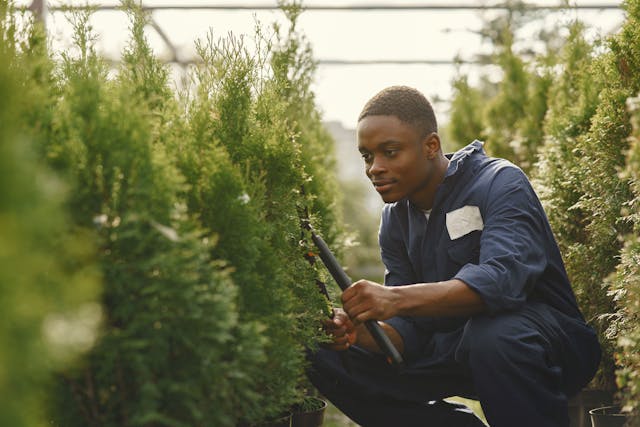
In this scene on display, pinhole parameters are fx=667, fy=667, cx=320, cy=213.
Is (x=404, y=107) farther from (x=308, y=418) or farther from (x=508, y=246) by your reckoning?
(x=308, y=418)

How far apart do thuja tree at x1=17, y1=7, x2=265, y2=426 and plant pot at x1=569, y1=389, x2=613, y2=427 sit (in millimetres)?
2823

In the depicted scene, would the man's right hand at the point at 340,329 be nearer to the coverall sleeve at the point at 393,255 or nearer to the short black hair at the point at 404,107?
the coverall sleeve at the point at 393,255

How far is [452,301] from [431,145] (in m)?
0.97

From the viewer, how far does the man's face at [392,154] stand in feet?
10.9

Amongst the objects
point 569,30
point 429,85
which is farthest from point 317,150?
point 429,85

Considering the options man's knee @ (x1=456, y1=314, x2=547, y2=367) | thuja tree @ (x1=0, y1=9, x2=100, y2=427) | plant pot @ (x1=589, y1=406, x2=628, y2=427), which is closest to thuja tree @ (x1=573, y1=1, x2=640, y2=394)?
plant pot @ (x1=589, y1=406, x2=628, y2=427)

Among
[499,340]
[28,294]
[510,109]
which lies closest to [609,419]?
[499,340]

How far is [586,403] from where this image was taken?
13.3ft

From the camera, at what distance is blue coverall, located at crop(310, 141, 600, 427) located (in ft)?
9.45

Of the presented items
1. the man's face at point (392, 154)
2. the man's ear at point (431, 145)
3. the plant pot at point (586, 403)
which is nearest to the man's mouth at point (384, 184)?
the man's face at point (392, 154)

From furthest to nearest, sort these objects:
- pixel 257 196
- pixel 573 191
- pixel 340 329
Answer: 1. pixel 573 191
2. pixel 340 329
3. pixel 257 196

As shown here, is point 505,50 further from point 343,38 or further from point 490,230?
point 490,230

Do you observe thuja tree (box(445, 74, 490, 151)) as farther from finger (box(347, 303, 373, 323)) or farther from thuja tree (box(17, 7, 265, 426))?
thuja tree (box(17, 7, 265, 426))

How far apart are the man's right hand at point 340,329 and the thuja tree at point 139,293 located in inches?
42.1
